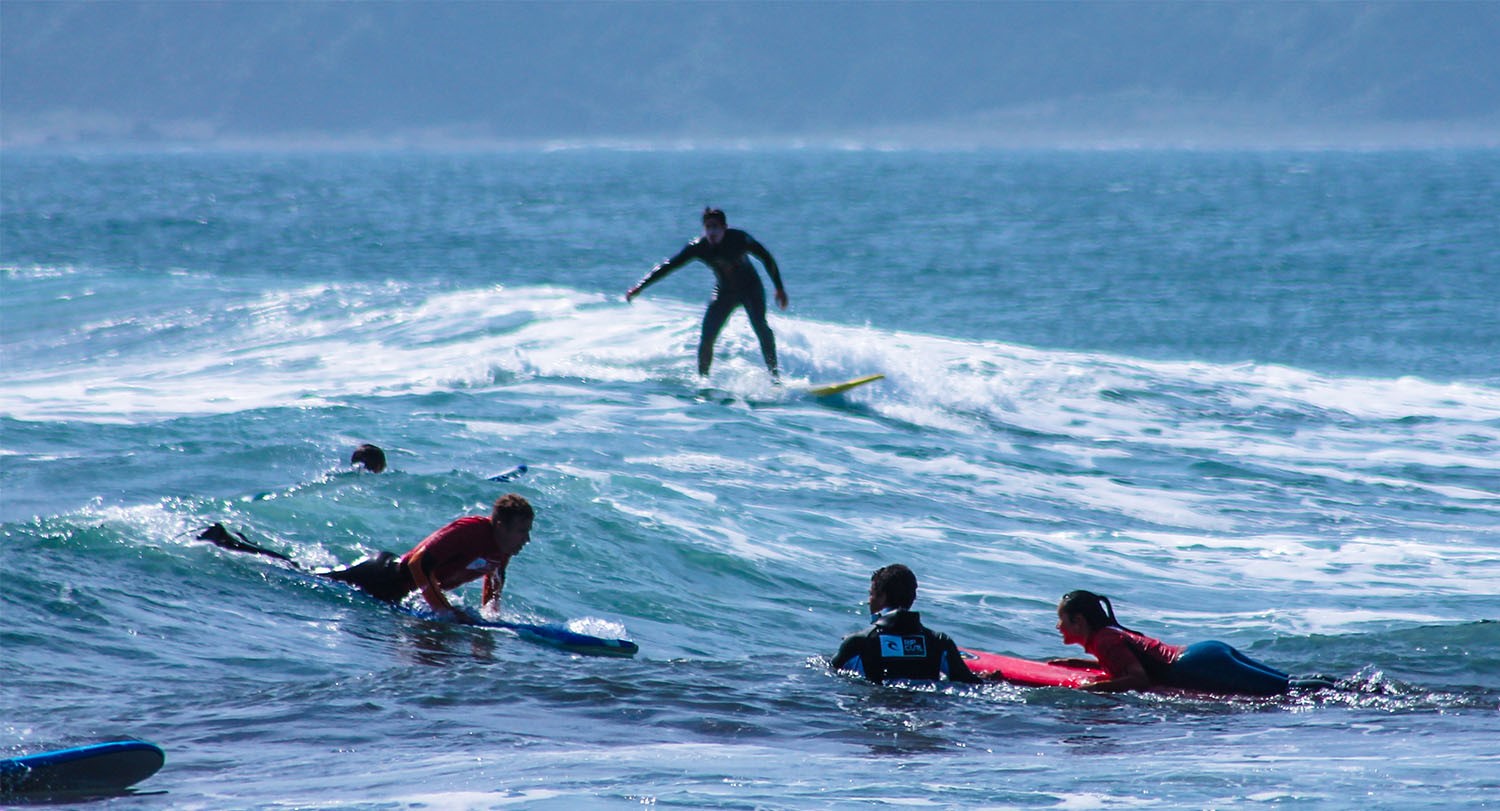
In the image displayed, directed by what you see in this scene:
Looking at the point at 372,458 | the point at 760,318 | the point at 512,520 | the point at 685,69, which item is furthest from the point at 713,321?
the point at 685,69

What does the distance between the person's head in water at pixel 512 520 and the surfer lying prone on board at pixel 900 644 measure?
168cm

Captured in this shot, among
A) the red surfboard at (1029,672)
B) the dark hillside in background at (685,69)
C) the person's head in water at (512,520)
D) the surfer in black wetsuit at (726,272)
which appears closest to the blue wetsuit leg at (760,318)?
the surfer in black wetsuit at (726,272)

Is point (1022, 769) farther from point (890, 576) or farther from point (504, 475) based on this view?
point (504, 475)

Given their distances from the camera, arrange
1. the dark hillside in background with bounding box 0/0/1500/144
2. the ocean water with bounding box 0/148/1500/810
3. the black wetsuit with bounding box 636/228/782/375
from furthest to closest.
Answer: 1. the dark hillside in background with bounding box 0/0/1500/144
2. the black wetsuit with bounding box 636/228/782/375
3. the ocean water with bounding box 0/148/1500/810

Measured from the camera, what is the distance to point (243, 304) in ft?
75.9

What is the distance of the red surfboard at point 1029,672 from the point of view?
307 inches

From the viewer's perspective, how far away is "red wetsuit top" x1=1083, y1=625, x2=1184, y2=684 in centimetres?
752

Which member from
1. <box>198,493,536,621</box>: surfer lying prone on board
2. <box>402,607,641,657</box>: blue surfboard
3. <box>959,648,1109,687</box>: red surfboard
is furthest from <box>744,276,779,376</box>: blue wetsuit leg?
<box>959,648,1109,687</box>: red surfboard

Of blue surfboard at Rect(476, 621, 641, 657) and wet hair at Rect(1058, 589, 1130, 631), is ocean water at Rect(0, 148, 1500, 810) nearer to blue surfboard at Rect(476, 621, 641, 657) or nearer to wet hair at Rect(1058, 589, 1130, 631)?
blue surfboard at Rect(476, 621, 641, 657)

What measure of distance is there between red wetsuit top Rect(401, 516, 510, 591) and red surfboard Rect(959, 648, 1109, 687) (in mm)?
2411

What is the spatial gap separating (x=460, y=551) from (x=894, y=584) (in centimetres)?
228

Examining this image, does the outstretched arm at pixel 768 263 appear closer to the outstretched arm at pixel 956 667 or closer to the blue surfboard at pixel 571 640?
the blue surfboard at pixel 571 640

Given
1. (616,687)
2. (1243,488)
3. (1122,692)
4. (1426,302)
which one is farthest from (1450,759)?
(1426,302)

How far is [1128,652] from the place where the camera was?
753cm
